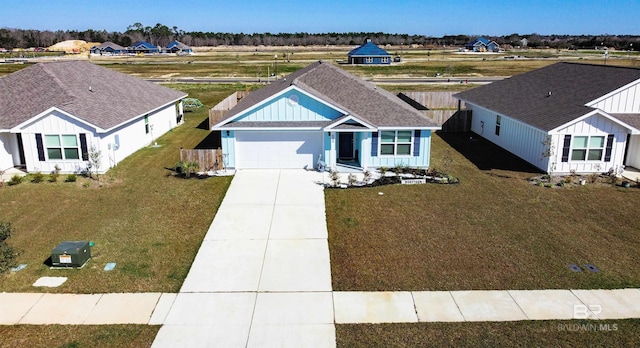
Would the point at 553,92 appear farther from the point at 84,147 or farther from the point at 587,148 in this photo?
the point at 84,147

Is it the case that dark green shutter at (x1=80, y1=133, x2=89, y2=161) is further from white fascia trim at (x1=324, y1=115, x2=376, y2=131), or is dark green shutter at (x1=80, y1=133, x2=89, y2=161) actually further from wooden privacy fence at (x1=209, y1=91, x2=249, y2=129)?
white fascia trim at (x1=324, y1=115, x2=376, y2=131)

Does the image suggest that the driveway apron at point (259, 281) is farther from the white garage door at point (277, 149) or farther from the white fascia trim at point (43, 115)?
the white fascia trim at point (43, 115)

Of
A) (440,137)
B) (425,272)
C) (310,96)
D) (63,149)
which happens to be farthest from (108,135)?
(440,137)

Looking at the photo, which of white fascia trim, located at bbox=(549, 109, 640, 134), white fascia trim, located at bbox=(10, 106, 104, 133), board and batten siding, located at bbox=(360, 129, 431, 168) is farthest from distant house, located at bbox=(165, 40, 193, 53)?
white fascia trim, located at bbox=(549, 109, 640, 134)

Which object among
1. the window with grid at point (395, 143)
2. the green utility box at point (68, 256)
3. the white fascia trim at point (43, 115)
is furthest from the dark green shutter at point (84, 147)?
the window with grid at point (395, 143)

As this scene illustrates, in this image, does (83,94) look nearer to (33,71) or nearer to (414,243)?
(33,71)
